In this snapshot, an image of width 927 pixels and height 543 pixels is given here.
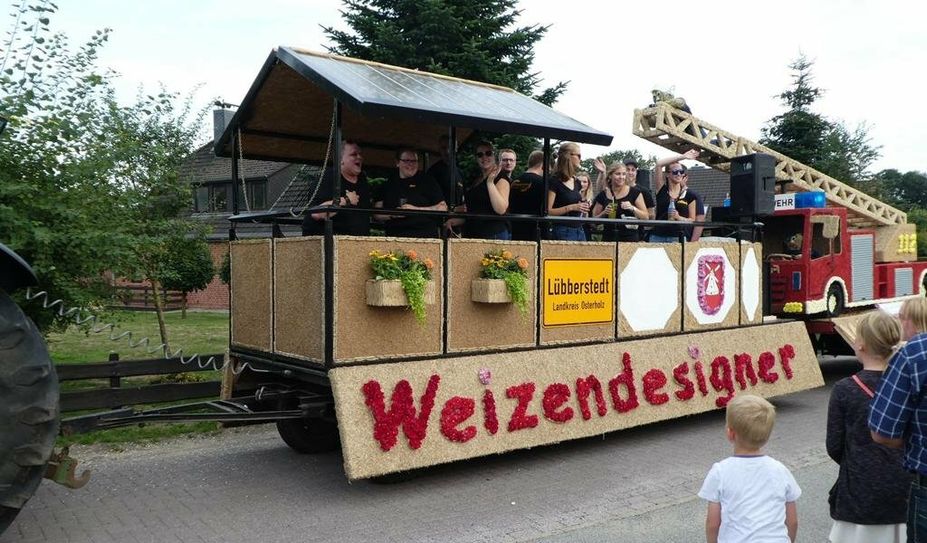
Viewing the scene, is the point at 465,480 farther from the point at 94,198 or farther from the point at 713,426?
the point at 94,198

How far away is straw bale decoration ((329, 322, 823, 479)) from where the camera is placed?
211 inches

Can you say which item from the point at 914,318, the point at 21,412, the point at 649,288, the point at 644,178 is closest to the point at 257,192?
the point at 644,178

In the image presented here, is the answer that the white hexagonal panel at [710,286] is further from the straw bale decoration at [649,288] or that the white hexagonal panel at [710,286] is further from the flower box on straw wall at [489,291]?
the flower box on straw wall at [489,291]

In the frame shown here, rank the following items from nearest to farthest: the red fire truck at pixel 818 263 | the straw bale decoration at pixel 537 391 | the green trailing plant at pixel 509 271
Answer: the straw bale decoration at pixel 537 391, the green trailing plant at pixel 509 271, the red fire truck at pixel 818 263

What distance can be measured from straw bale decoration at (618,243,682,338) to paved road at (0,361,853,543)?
1157mm

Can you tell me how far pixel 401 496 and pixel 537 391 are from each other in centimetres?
150

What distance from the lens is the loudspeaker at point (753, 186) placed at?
8.61 meters

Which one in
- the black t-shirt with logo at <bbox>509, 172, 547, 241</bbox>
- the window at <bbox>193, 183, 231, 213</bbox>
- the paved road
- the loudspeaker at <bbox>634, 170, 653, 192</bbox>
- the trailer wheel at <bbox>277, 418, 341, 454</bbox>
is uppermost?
the window at <bbox>193, 183, 231, 213</bbox>

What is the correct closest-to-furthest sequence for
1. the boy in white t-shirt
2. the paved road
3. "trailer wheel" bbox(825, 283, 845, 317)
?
the boy in white t-shirt
the paved road
"trailer wheel" bbox(825, 283, 845, 317)

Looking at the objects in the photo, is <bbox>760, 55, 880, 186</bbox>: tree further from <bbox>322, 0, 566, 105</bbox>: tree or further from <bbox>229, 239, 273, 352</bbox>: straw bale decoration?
<bbox>229, 239, 273, 352</bbox>: straw bale decoration

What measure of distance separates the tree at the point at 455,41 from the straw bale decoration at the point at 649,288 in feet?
15.5

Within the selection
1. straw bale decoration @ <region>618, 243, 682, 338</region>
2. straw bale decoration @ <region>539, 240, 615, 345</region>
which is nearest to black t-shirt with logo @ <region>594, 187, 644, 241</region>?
straw bale decoration @ <region>618, 243, 682, 338</region>

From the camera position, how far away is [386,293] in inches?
211

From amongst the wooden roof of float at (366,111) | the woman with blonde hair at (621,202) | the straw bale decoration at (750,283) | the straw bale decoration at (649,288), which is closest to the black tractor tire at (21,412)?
the wooden roof of float at (366,111)
